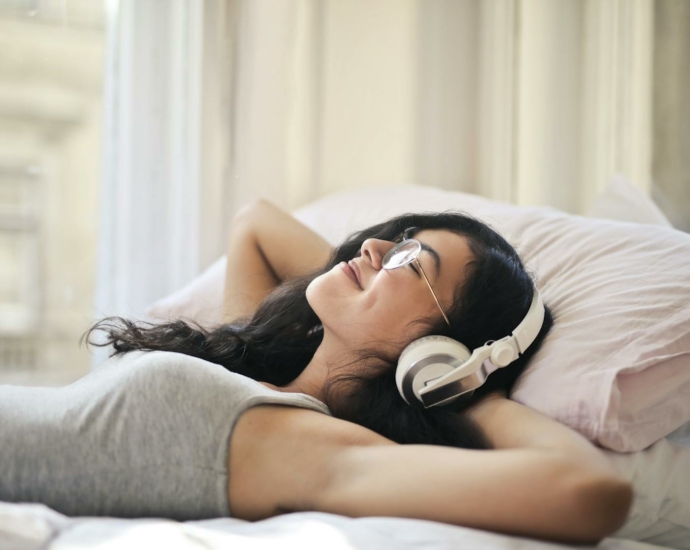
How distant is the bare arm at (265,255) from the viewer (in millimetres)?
1531

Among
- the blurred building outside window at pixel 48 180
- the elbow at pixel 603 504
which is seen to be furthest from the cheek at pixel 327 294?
the blurred building outside window at pixel 48 180

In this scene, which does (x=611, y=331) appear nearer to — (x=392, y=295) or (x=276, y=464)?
(x=392, y=295)

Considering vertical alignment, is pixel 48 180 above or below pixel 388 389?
above

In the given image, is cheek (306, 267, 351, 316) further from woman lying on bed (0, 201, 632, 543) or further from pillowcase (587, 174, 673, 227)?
pillowcase (587, 174, 673, 227)

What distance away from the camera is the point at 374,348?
1075 millimetres

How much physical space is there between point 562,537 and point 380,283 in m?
0.47

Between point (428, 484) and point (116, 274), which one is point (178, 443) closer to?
point (428, 484)

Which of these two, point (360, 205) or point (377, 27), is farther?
point (377, 27)

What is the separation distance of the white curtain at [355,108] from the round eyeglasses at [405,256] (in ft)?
3.30

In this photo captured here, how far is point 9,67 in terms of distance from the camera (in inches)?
75.3

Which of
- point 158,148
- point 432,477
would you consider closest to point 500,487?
point 432,477

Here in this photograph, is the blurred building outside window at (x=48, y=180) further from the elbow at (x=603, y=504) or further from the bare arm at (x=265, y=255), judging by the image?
the elbow at (x=603, y=504)

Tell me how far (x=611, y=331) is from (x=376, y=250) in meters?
0.39

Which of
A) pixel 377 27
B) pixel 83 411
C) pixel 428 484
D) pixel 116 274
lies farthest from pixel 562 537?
pixel 377 27
